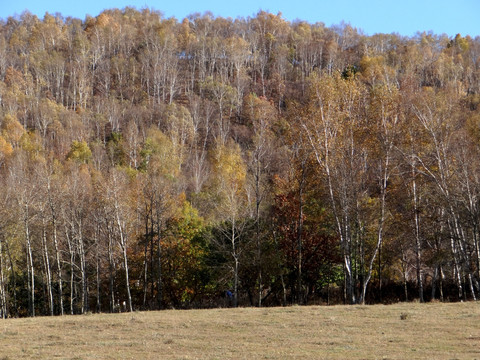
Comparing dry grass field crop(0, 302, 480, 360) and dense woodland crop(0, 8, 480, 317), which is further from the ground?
dense woodland crop(0, 8, 480, 317)

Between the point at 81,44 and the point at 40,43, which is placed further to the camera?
the point at 40,43

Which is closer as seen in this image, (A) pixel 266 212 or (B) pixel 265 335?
(B) pixel 265 335

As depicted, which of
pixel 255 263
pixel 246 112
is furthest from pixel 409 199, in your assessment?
pixel 246 112

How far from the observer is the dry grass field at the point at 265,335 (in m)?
17.9

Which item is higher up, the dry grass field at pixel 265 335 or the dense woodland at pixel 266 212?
the dense woodland at pixel 266 212

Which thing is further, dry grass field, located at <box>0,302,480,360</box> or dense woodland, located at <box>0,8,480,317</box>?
dense woodland, located at <box>0,8,480,317</box>

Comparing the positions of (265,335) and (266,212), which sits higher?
(266,212)

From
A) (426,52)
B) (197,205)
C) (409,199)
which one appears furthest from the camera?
(426,52)

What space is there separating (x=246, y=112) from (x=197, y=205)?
52.1 meters

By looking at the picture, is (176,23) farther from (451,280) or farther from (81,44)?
(451,280)

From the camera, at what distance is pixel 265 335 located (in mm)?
21500

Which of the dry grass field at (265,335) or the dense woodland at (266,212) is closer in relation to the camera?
the dry grass field at (265,335)

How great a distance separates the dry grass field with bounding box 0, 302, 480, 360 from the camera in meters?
17.9

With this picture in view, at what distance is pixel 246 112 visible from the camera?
113 m
